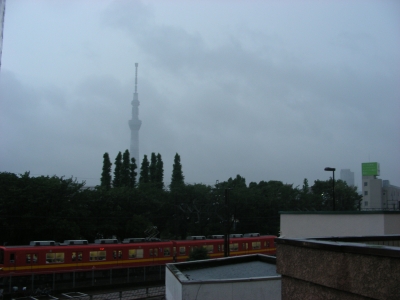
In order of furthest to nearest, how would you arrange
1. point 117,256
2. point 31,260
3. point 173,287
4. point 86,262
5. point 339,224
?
point 117,256 < point 86,262 < point 31,260 < point 339,224 < point 173,287

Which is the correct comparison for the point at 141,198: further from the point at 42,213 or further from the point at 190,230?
the point at 42,213

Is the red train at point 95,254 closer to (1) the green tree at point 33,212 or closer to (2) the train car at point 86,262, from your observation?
(2) the train car at point 86,262

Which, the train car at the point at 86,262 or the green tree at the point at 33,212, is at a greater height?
the green tree at the point at 33,212

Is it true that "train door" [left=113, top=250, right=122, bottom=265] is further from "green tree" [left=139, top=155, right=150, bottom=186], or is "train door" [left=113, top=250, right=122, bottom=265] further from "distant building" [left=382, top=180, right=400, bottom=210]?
"distant building" [left=382, top=180, right=400, bottom=210]

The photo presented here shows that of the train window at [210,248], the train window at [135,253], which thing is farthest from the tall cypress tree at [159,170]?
the train window at [135,253]

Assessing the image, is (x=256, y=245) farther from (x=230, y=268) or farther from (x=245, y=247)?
(x=230, y=268)

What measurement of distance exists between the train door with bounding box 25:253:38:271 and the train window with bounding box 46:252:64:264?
0.83 m

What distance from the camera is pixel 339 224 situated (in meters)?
19.7

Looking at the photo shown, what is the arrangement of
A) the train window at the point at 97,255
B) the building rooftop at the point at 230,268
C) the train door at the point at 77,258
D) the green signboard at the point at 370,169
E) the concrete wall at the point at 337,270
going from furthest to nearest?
the green signboard at the point at 370,169, the train window at the point at 97,255, the train door at the point at 77,258, the building rooftop at the point at 230,268, the concrete wall at the point at 337,270

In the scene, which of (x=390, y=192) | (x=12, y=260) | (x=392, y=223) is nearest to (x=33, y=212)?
(x=12, y=260)

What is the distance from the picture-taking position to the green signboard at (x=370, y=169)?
86400mm

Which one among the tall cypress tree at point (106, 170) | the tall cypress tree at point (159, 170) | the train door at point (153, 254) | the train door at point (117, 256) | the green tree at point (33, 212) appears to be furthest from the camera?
the tall cypress tree at point (159, 170)

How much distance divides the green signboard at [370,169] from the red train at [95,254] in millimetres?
56580

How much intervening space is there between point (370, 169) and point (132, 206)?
58081 millimetres
